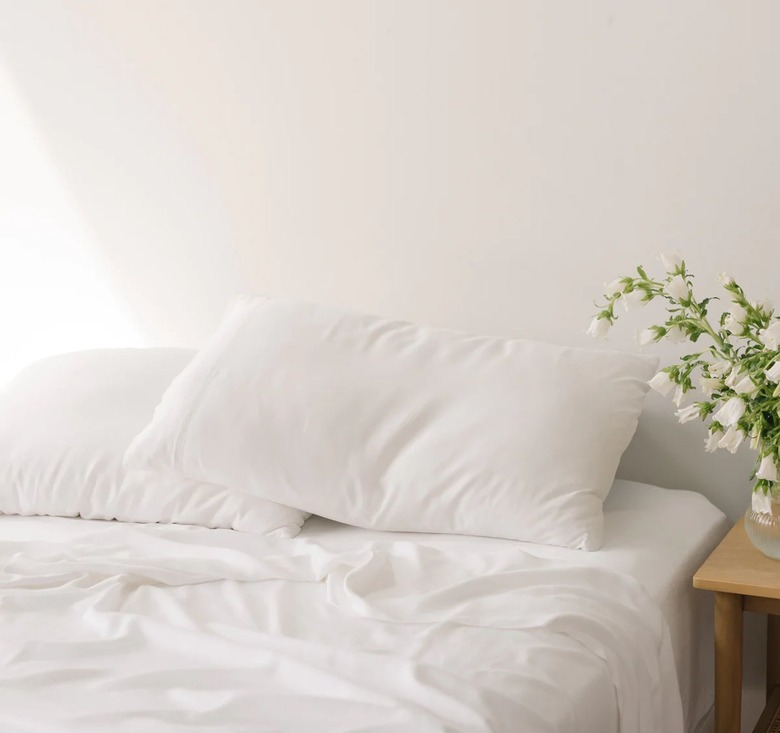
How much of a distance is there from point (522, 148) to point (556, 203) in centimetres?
14

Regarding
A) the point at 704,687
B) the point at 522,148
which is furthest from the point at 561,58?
the point at 704,687

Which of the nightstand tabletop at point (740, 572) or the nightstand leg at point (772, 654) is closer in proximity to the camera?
the nightstand tabletop at point (740, 572)

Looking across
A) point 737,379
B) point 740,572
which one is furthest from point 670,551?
point 737,379

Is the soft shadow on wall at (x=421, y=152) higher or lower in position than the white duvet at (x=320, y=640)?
higher

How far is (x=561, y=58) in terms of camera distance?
7.21 ft

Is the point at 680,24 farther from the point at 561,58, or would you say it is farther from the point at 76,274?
the point at 76,274

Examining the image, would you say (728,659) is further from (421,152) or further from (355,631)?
(421,152)

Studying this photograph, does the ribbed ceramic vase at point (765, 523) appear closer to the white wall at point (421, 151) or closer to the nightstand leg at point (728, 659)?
the nightstand leg at point (728, 659)

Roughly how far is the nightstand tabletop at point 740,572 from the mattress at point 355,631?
A: 0.05 m

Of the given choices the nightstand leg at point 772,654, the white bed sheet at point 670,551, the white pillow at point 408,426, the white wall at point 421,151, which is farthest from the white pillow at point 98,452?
the nightstand leg at point 772,654

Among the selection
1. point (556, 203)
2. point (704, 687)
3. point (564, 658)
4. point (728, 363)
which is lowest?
point (704, 687)

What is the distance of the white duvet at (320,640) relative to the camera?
1264 millimetres

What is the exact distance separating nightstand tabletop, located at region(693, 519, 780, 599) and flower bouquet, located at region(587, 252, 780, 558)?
35mm

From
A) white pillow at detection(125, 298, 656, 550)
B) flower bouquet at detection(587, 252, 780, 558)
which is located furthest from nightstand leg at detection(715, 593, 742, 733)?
white pillow at detection(125, 298, 656, 550)
